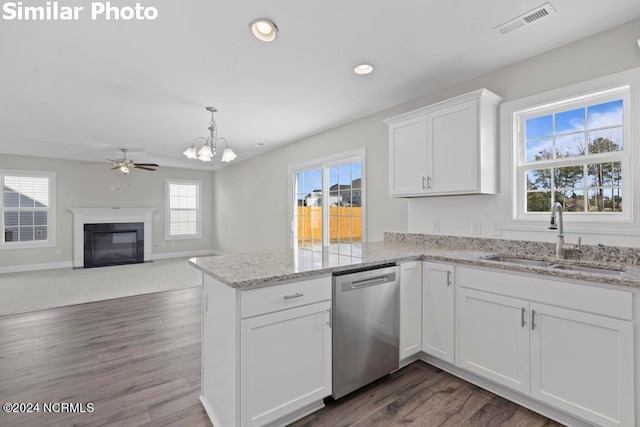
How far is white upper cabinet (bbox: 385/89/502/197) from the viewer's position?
8.38 ft

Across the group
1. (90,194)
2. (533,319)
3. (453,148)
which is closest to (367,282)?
(533,319)

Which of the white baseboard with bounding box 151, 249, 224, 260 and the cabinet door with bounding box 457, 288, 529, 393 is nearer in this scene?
the cabinet door with bounding box 457, 288, 529, 393

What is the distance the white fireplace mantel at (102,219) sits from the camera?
276 inches

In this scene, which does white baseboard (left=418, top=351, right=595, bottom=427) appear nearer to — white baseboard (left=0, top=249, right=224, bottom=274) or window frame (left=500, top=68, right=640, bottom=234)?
window frame (left=500, top=68, right=640, bottom=234)

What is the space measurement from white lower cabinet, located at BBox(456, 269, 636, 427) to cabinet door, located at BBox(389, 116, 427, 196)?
108 cm

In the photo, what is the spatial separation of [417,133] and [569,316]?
1.89 m

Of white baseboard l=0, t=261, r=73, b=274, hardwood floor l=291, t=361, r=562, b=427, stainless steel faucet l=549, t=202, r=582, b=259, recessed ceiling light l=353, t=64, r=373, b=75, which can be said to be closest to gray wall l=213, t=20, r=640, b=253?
stainless steel faucet l=549, t=202, r=582, b=259

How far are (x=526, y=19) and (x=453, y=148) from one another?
100 cm

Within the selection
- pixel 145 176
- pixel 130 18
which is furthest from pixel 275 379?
pixel 145 176

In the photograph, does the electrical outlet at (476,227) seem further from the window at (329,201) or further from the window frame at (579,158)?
the window at (329,201)

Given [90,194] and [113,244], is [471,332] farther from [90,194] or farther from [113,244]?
[90,194]

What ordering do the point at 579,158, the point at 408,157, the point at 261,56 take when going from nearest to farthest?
1. the point at 579,158
2. the point at 261,56
3. the point at 408,157

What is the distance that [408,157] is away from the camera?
3037mm

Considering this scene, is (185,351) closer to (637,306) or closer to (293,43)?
(293,43)
